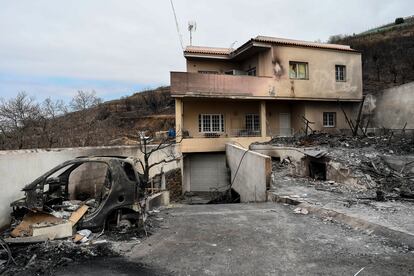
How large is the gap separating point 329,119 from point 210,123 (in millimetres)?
9348

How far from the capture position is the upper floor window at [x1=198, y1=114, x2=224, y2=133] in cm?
2248

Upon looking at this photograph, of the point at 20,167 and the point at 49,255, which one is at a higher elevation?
the point at 20,167

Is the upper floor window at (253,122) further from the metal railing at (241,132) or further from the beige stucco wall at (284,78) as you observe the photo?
the beige stucco wall at (284,78)

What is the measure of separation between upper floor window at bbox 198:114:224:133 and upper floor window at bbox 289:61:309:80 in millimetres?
5782

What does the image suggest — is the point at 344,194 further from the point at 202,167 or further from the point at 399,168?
the point at 202,167

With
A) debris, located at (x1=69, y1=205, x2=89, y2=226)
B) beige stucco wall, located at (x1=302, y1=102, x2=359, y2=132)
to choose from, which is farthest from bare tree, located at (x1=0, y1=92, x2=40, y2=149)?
beige stucco wall, located at (x1=302, y1=102, x2=359, y2=132)

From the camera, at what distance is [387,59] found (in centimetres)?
3544

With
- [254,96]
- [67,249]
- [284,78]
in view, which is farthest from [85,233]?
[284,78]

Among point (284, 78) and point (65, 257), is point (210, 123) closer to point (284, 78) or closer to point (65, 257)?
point (284, 78)

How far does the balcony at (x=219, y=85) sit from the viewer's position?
19.4m

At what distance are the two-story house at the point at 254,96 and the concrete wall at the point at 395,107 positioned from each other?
2.65 meters

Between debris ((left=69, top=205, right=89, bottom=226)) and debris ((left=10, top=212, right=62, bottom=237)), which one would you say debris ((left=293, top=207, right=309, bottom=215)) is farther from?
debris ((left=10, top=212, right=62, bottom=237))

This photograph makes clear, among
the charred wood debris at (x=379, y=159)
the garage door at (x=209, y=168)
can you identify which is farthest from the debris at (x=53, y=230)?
the garage door at (x=209, y=168)

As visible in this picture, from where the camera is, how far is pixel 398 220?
6.99 metres
